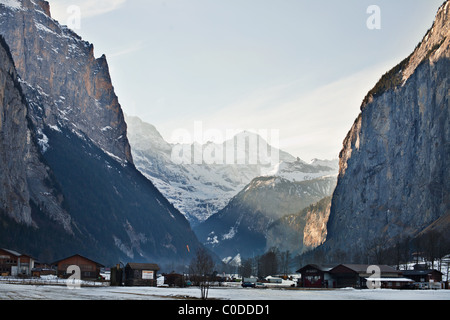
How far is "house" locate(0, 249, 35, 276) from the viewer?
182 meters

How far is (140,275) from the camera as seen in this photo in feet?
501

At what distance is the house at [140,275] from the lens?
149750 millimetres

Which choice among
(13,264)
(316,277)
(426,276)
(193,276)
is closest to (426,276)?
(426,276)

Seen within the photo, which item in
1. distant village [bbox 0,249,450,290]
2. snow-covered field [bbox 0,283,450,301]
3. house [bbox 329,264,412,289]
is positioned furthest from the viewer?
house [bbox 329,264,412,289]

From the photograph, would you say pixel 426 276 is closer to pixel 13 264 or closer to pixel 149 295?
pixel 149 295

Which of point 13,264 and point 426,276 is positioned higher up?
point 13,264

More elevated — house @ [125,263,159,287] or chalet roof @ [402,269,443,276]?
chalet roof @ [402,269,443,276]

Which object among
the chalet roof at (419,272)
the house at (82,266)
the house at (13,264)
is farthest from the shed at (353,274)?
the house at (13,264)

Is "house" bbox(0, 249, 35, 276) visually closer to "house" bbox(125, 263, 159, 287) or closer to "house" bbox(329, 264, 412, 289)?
"house" bbox(125, 263, 159, 287)

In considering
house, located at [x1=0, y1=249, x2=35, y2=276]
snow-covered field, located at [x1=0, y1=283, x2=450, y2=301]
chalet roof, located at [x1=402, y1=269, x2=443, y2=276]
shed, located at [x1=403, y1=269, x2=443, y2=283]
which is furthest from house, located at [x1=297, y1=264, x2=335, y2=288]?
house, located at [x1=0, y1=249, x2=35, y2=276]

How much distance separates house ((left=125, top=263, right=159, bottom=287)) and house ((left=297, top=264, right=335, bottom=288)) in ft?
134

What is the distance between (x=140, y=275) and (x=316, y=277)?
4808 centimetres
